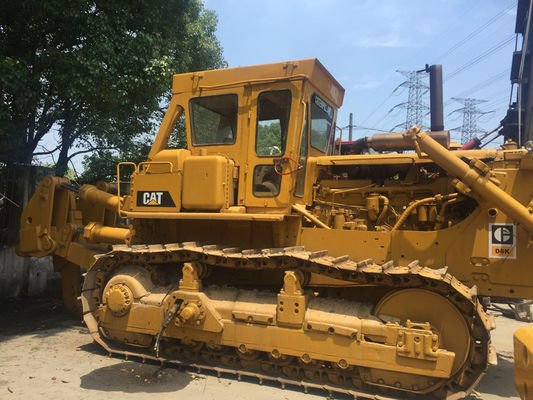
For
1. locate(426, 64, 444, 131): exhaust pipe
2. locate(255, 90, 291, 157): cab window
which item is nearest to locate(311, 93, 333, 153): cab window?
locate(255, 90, 291, 157): cab window

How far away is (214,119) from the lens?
20.2 ft

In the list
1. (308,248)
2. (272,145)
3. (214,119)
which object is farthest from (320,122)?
(308,248)

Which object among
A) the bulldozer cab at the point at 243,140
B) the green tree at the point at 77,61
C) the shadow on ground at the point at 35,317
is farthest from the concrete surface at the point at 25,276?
the bulldozer cab at the point at 243,140

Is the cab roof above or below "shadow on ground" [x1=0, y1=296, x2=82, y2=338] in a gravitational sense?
above

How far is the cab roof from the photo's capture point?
559 cm

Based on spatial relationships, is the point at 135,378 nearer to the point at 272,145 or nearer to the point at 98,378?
the point at 98,378

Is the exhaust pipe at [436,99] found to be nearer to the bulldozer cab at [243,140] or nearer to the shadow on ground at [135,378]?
the bulldozer cab at [243,140]

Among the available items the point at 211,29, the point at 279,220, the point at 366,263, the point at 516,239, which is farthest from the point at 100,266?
the point at 211,29

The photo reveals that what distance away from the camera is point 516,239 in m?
4.77

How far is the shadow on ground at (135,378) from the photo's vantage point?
4910 millimetres

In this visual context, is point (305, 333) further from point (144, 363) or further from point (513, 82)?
point (513, 82)

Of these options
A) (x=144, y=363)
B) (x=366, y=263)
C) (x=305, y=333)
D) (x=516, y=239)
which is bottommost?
(x=144, y=363)

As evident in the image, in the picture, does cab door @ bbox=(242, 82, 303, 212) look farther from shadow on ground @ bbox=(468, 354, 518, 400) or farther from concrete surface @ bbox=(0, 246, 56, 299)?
concrete surface @ bbox=(0, 246, 56, 299)

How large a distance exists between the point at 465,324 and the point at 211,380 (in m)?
2.96
